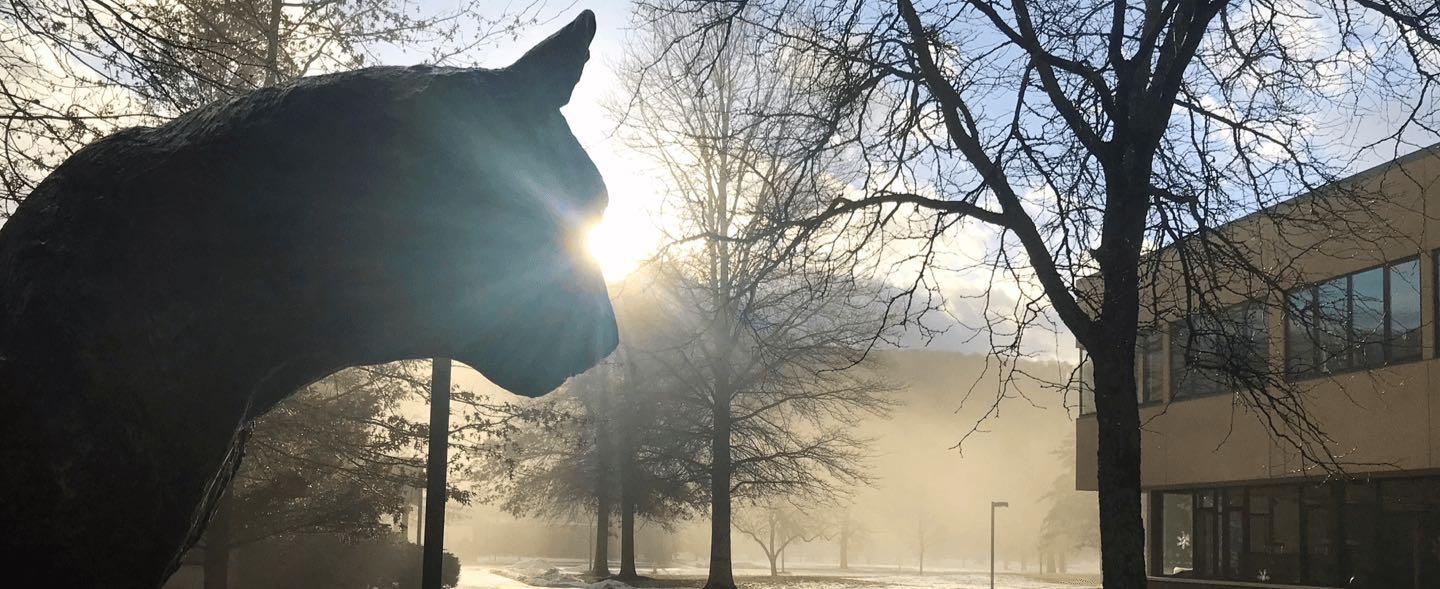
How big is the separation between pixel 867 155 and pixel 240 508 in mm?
11140

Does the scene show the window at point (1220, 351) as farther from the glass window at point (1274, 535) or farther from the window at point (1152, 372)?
the glass window at point (1274, 535)

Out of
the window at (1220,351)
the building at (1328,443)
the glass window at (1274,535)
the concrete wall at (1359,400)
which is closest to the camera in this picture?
the window at (1220,351)

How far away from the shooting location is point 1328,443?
68.5 feet

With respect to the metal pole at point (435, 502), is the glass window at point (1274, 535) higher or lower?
lower

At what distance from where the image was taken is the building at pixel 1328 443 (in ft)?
63.1

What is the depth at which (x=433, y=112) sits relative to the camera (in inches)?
126

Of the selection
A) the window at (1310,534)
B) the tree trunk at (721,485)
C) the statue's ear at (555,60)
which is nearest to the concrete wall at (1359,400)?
the window at (1310,534)

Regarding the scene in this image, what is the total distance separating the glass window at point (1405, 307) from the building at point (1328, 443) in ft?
0.08

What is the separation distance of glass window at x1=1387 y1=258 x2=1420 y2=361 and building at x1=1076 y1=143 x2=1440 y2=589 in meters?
0.03

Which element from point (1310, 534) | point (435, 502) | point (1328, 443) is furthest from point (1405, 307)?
point (435, 502)

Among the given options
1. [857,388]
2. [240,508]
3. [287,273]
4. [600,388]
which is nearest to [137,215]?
[287,273]

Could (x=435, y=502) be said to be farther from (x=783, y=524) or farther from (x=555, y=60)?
(x=783, y=524)

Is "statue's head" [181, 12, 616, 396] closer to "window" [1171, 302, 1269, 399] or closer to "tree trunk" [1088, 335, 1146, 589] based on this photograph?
"window" [1171, 302, 1269, 399]

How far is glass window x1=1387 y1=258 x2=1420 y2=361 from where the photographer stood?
19797 millimetres
